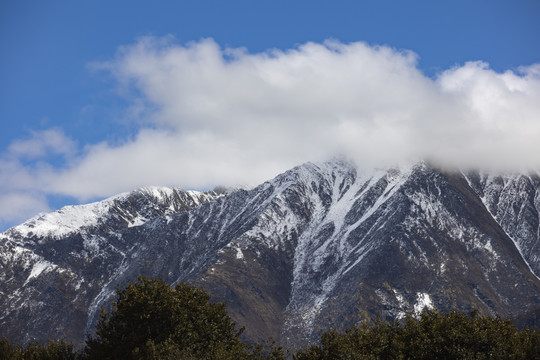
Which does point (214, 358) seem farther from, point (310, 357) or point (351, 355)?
point (351, 355)

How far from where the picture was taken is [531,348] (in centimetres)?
10006

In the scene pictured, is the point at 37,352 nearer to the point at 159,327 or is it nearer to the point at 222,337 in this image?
the point at 159,327

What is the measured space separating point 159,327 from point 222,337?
37.5 ft

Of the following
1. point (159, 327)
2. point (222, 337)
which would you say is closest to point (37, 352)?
point (159, 327)

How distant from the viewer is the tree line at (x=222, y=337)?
101 m

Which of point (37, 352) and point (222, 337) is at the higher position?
point (222, 337)

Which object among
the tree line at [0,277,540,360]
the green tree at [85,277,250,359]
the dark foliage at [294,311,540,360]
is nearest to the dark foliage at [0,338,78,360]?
the tree line at [0,277,540,360]

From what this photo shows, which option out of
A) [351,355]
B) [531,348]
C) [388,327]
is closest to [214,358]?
[351,355]

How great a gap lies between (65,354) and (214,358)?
Answer: 3105cm

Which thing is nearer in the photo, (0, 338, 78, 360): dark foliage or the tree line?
the tree line

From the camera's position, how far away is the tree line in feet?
332

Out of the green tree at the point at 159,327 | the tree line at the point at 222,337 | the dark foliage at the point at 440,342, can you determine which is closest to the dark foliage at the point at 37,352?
the tree line at the point at 222,337

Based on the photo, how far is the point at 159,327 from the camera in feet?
387

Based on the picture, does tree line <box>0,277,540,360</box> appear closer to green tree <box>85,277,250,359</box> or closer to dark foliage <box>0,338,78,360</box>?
green tree <box>85,277,250,359</box>
